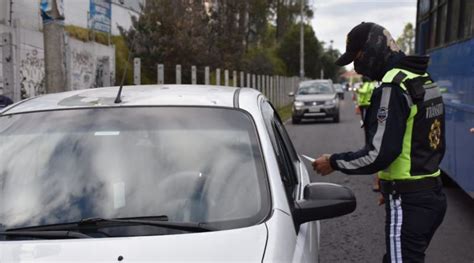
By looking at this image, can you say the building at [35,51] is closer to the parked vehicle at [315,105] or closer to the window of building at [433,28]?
the window of building at [433,28]

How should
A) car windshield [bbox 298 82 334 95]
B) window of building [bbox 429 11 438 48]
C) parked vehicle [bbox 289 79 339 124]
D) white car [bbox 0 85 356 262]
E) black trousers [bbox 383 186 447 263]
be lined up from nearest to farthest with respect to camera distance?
white car [bbox 0 85 356 262]
black trousers [bbox 383 186 447 263]
window of building [bbox 429 11 438 48]
parked vehicle [bbox 289 79 339 124]
car windshield [bbox 298 82 334 95]

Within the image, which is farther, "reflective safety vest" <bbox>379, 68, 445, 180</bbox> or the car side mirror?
"reflective safety vest" <bbox>379, 68, 445, 180</bbox>

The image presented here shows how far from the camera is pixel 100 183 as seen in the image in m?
2.88

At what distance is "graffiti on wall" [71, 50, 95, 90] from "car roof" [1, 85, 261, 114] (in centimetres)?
1058

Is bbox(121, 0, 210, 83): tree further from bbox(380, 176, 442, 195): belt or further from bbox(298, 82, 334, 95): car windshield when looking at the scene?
bbox(380, 176, 442, 195): belt

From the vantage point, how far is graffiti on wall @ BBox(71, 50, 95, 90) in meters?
14.3

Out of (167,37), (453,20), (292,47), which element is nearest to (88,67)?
(167,37)

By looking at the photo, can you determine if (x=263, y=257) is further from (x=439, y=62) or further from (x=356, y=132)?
(x=356, y=132)

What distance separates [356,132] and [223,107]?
1647cm

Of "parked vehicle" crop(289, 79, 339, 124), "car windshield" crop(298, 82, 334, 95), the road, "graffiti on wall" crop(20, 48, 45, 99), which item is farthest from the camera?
"car windshield" crop(298, 82, 334, 95)

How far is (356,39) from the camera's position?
132 inches

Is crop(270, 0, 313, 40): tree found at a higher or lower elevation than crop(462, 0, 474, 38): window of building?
higher

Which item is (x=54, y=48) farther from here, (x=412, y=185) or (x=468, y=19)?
(x=412, y=185)

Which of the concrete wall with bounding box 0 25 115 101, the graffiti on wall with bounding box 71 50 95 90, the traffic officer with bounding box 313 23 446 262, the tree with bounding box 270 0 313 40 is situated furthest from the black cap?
the tree with bounding box 270 0 313 40
